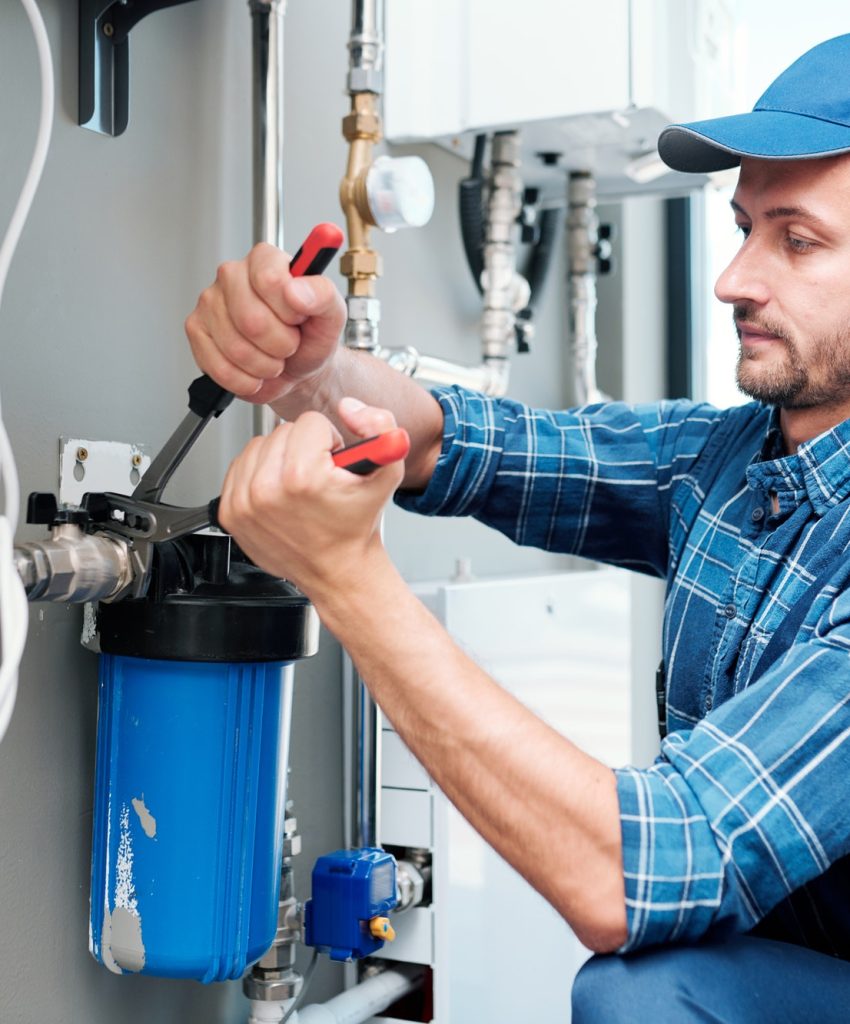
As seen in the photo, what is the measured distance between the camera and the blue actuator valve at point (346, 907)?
108 cm

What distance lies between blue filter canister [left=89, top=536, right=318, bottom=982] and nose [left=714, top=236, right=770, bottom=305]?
409 millimetres

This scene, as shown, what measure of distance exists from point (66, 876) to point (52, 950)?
2.1 inches

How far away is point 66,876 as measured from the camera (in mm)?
904

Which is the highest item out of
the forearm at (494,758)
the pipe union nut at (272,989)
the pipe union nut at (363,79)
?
the pipe union nut at (363,79)

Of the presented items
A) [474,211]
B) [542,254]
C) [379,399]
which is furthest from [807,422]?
[542,254]

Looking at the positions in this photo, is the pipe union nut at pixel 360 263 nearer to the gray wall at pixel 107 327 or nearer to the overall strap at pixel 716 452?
the gray wall at pixel 107 327

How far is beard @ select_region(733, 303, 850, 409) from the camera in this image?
0.90 metres

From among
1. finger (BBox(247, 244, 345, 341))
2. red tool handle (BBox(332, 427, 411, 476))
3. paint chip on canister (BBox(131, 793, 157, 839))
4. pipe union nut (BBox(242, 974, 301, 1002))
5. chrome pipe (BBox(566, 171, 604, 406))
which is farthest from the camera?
chrome pipe (BBox(566, 171, 604, 406))

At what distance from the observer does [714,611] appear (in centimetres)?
94

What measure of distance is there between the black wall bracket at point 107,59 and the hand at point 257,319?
23 cm

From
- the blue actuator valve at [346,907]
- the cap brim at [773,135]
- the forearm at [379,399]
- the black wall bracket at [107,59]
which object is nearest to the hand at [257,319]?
the forearm at [379,399]

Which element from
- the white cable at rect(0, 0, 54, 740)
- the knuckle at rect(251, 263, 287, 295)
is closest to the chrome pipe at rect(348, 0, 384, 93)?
the white cable at rect(0, 0, 54, 740)

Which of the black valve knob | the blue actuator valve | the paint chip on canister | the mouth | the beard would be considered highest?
the mouth

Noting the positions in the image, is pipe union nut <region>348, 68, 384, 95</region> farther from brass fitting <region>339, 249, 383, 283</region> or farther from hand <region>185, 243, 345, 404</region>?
hand <region>185, 243, 345, 404</region>
